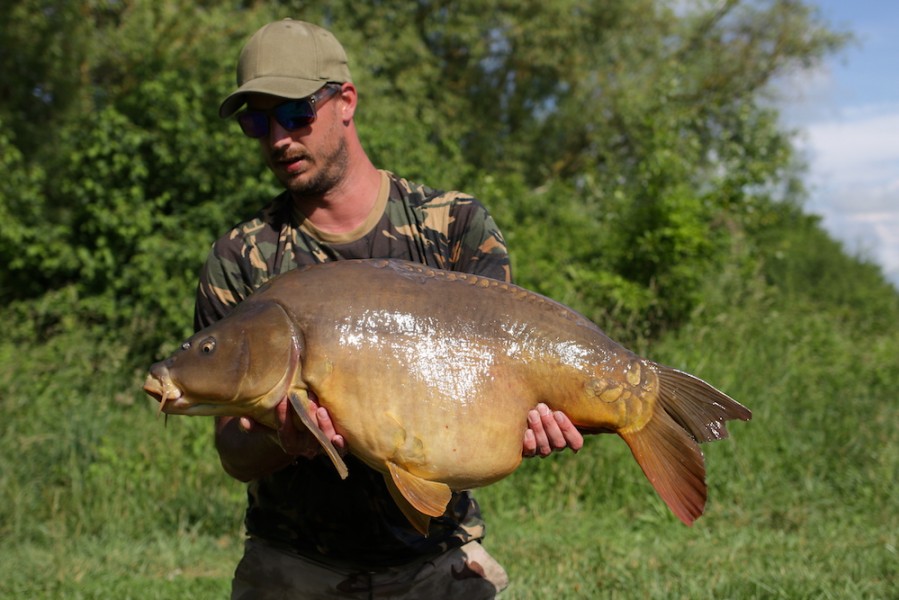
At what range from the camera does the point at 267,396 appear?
2121mm


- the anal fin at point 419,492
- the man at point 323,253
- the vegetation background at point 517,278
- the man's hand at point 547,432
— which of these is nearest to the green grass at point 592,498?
the vegetation background at point 517,278

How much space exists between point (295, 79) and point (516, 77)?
15.2 m

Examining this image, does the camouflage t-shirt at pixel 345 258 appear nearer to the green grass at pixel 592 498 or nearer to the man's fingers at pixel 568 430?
the man's fingers at pixel 568 430

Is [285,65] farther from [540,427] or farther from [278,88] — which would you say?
[540,427]

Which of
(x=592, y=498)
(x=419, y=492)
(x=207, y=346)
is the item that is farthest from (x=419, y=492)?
(x=592, y=498)

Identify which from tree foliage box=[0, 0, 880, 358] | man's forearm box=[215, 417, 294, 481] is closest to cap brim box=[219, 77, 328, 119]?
man's forearm box=[215, 417, 294, 481]

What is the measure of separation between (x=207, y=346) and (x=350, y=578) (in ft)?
2.76

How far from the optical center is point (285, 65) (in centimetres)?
260

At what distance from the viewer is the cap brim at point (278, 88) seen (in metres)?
2.54

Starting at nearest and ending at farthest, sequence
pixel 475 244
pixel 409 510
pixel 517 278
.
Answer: pixel 409 510, pixel 475 244, pixel 517 278

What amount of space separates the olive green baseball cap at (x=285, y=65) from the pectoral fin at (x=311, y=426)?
89cm

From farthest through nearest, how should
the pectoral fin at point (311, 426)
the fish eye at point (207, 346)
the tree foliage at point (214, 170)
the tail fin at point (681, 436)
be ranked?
1. the tree foliage at point (214, 170)
2. the tail fin at point (681, 436)
3. the fish eye at point (207, 346)
4. the pectoral fin at point (311, 426)

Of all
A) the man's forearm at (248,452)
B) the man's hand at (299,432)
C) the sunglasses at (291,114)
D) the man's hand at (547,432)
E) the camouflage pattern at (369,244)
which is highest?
the sunglasses at (291,114)

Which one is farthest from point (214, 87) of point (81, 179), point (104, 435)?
point (104, 435)
